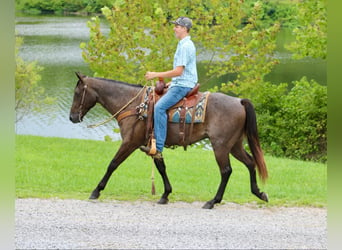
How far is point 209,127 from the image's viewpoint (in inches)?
315

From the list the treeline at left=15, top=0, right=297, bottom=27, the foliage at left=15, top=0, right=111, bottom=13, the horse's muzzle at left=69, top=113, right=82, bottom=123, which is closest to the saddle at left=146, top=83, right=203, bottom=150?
the horse's muzzle at left=69, top=113, right=82, bottom=123

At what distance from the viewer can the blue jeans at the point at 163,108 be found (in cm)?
785

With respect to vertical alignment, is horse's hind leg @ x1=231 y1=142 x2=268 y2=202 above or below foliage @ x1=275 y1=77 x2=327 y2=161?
above

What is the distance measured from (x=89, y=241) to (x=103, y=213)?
1083mm

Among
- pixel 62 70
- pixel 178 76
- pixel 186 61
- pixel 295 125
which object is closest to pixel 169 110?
pixel 178 76

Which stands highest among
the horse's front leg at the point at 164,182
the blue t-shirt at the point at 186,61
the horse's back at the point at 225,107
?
the blue t-shirt at the point at 186,61

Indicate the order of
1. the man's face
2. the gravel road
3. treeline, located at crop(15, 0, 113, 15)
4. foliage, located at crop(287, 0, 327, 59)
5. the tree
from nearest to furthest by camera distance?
the gravel road < the man's face < the tree < foliage, located at crop(287, 0, 327, 59) < treeline, located at crop(15, 0, 113, 15)

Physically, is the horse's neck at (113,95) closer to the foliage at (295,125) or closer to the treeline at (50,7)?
the foliage at (295,125)

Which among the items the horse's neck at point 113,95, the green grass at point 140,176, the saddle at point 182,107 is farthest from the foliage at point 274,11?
the saddle at point 182,107

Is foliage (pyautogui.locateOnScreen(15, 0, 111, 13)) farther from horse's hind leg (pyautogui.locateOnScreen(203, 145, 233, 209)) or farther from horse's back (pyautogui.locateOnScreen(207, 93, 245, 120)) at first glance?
horse's hind leg (pyautogui.locateOnScreen(203, 145, 233, 209))

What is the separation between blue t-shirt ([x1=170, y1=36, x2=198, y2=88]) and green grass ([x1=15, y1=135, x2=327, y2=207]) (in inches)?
77.3

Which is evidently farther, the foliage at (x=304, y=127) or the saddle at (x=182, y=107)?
the foliage at (x=304, y=127)

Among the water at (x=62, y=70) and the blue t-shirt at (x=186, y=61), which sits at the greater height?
the blue t-shirt at (x=186, y=61)

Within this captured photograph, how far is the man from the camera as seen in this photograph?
7.68 metres
